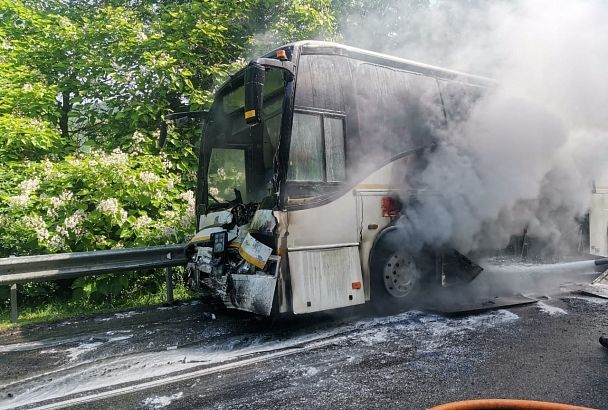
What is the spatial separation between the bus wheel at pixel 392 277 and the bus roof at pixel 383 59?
2321 mm

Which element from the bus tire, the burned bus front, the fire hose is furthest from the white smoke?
the fire hose

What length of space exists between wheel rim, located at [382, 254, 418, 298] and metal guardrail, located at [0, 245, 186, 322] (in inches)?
125

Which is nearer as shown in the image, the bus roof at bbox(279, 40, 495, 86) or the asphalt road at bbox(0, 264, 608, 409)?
the asphalt road at bbox(0, 264, 608, 409)

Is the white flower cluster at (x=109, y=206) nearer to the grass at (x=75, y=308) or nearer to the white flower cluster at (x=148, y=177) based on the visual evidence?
the white flower cluster at (x=148, y=177)

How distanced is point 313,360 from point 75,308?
4402mm

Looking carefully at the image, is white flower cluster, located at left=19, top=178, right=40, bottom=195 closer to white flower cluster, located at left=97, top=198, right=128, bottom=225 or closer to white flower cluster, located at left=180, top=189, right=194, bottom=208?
white flower cluster, located at left=97, top=198, right=128, bottom=225

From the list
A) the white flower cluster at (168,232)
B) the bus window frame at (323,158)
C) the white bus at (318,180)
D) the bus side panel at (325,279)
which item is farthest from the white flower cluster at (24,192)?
the bus side panel at (325,279)

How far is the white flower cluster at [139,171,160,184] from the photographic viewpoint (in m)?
7.15

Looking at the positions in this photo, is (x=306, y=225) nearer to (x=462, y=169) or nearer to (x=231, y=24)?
(x=462, y=169)

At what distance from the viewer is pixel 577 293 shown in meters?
6.57

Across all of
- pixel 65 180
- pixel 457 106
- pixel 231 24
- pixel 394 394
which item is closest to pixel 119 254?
pixel 65 180

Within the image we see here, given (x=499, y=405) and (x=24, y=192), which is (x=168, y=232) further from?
(x=499, y=405)

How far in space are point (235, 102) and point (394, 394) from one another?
4305 mm

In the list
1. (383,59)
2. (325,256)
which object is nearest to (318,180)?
(325,256)
